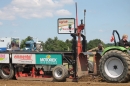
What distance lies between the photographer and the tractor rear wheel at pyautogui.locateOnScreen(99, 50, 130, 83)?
9086 millimetres

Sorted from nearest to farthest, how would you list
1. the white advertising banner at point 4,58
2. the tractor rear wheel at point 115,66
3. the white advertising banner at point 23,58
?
1. the tractor rear wheel at point 115,66
2. the white advertising banner at point 23,58
3. the white advertising banner at point 4,58

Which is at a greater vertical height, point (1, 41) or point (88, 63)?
point (1, 41)

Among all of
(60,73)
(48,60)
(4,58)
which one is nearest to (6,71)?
(4,58)

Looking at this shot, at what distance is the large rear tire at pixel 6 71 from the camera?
12.3m

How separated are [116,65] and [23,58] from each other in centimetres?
430

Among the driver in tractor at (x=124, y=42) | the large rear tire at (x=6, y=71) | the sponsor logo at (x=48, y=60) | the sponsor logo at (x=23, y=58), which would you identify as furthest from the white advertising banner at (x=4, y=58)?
the driver in tractor at (x=124, y=42)

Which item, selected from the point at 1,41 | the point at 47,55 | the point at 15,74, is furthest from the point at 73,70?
the point at 1,41

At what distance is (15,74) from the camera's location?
40.5 feet

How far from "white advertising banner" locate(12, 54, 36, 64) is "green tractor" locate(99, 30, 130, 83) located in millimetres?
3309

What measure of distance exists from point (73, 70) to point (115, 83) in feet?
7.28

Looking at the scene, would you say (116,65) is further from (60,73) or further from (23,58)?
(23,58)

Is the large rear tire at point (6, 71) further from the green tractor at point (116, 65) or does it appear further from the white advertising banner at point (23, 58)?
the green tractor at point (116, 65)

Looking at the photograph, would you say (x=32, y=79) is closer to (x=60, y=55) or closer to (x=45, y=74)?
(x=45, y=74)

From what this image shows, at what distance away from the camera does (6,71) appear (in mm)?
12539
